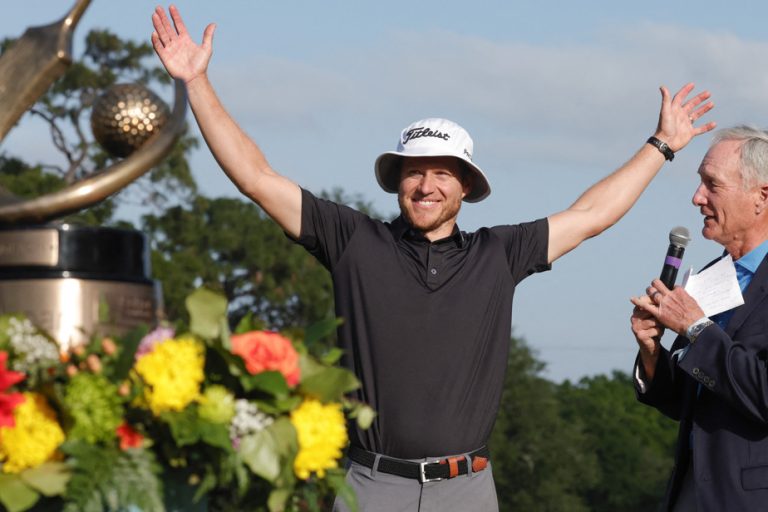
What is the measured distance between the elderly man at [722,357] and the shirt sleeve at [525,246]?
1.57 ft

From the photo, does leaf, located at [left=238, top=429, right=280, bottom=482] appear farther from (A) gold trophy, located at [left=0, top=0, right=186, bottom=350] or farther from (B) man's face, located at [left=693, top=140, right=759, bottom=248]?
(B) man's face, located at [left=693, top=140, right=759, bottom=248]

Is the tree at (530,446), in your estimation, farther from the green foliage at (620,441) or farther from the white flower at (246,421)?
the white flower at (246,421)

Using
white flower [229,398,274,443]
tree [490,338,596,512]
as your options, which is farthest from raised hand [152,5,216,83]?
tree [490,338,596,512]

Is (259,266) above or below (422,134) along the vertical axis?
above

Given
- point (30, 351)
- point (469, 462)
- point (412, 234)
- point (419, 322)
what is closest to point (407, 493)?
point (469, 462)

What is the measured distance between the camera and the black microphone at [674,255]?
19.8ft

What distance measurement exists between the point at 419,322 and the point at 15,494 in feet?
8.24

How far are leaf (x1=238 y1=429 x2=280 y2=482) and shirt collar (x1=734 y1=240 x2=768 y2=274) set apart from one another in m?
2.88

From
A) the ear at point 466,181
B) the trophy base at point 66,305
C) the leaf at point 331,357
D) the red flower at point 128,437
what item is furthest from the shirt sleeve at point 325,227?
the red flower at point 128,437

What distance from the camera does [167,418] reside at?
3777 millimetres

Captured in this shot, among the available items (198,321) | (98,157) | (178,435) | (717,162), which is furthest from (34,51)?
(98,157)

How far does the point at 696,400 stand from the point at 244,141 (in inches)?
82.2

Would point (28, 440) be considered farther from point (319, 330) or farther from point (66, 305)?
point (319, 330)

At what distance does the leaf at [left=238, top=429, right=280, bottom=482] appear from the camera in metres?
3.84
